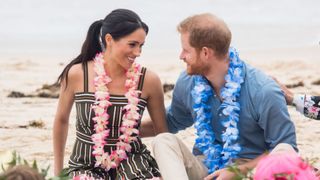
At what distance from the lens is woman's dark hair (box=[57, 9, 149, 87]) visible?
475cm

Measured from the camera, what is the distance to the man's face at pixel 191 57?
4648 mm

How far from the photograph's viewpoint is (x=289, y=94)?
4859 mm

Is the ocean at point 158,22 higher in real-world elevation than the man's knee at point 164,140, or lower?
lower

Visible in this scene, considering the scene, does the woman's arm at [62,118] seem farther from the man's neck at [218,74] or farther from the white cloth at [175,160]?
the man's neck at [218,74]

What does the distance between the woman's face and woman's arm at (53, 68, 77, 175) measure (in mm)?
328

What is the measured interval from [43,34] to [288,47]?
9149 mm

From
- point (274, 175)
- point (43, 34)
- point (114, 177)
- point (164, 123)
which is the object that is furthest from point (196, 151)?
point (43, 34)

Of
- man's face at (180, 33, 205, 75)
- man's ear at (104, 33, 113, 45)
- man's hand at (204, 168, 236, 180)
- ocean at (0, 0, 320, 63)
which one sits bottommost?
ocean at (0, 0, 320, 63)

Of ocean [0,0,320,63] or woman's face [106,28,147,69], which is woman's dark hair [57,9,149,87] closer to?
woman's face [106,28,147,69]

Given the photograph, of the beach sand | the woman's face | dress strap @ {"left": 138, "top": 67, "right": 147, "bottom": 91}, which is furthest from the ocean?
the woman's face

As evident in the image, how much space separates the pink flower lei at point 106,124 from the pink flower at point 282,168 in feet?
6.18

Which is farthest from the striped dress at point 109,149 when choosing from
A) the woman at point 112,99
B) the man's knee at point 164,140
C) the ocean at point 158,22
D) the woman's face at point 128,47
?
the ocean at point 158,22

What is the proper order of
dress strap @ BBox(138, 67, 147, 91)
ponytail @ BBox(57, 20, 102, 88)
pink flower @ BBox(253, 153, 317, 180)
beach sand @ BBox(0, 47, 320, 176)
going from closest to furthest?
pink flower @ BBox(253, 153, 317, 180) < dress strap @ BBox(138, 67, 147, 91) < ponytail @ BBox(57, 20, 102, 88) < beach sand @ BBox(0, 47, 320, 176)

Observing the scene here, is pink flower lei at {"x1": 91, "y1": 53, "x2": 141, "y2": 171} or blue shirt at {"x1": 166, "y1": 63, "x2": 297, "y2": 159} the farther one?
pink flower lei at {"x1": 91, "y1": 53, "x2": 141, "y2": 171}
